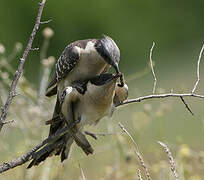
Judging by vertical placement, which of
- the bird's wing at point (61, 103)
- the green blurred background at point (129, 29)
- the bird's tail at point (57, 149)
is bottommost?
the green blurred background at point (129, 29)

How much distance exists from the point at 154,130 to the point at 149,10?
2.54 meters

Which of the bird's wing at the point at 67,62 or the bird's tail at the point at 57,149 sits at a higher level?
the bird's wing at the point at 67,62

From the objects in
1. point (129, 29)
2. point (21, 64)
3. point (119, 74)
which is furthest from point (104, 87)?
point (129, 29)

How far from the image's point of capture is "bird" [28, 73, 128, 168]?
1.51m

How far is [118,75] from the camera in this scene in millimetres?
1437

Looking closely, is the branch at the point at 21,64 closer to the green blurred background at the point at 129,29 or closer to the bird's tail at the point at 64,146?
the bird's tail at the point at 64,146

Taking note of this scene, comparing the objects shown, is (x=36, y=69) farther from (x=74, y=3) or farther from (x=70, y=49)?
(x=70, y=49)

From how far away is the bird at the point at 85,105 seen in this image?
1.51 m

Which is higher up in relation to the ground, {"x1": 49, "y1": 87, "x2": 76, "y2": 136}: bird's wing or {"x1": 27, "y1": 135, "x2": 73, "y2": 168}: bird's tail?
{"x1": 49, "y1": 87, "x2": 76, "y2": 136}: bird's wing

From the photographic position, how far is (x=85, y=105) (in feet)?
5.13

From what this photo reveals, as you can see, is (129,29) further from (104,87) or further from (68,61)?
(104,87)

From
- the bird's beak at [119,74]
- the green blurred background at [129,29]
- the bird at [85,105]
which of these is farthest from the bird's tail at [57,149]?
the green blurred background at [129,29]

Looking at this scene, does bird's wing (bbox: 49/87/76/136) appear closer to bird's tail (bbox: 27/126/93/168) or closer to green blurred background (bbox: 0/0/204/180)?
bird's tail (bbox: 27/126/93/168)

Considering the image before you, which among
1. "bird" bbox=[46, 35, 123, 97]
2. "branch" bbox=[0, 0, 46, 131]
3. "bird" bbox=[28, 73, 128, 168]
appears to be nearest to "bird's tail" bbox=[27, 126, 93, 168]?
"bird" bbox=[28, 73, 128, 168]
